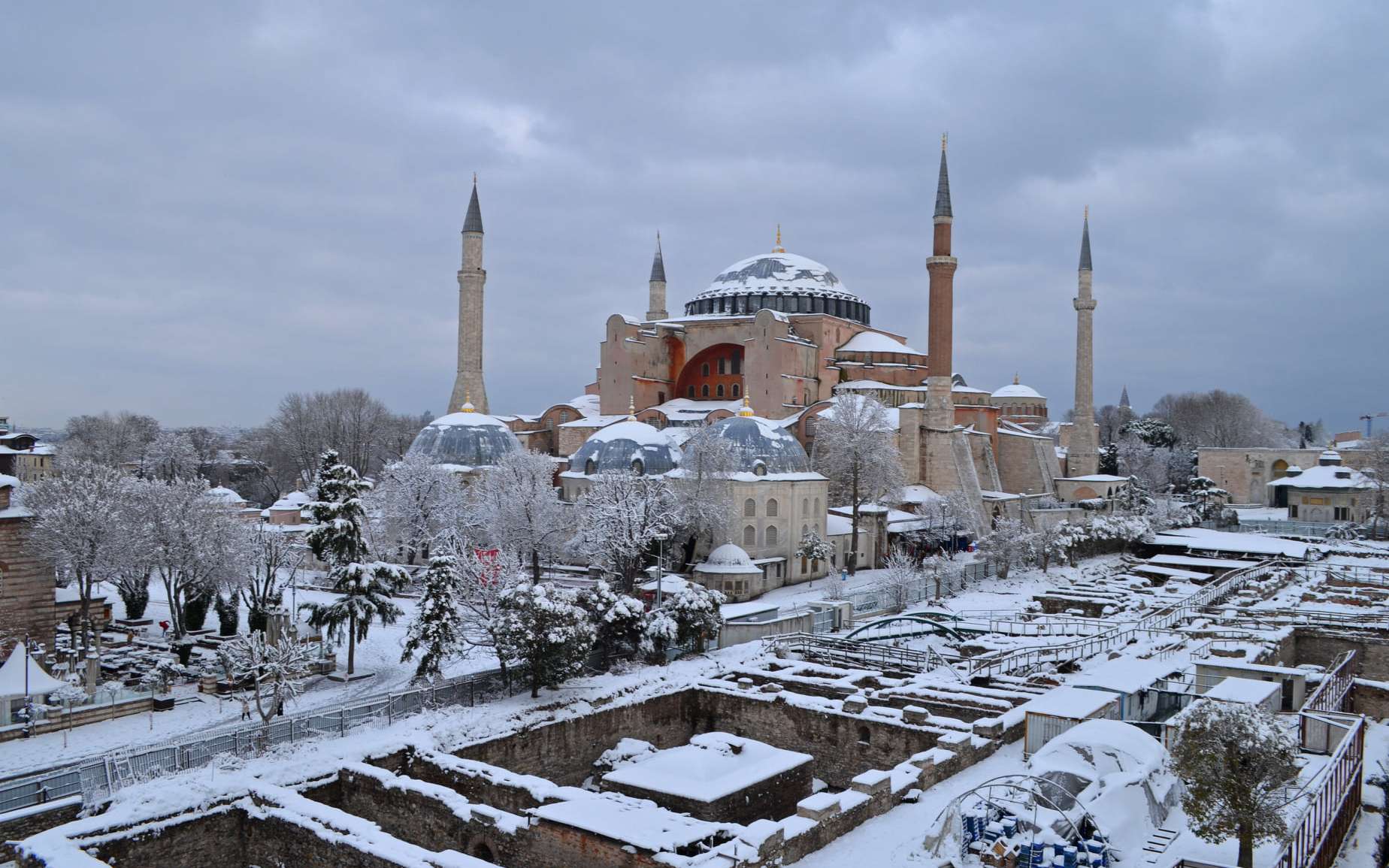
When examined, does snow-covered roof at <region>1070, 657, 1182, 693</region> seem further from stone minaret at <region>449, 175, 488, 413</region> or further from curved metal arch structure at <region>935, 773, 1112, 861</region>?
stone minaret at <region>449, 175, 488, 413</region>

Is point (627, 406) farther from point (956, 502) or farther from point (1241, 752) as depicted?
point (1241, 752)

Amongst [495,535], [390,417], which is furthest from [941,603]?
[390,417]

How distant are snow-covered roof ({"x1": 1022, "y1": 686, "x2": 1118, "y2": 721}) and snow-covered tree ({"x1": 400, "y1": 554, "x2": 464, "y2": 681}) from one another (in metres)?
8.28

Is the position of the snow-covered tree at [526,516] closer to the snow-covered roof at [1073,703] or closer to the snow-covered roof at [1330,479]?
the snow-covered roof at [1073,703]

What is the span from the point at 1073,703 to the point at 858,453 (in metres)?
17.5

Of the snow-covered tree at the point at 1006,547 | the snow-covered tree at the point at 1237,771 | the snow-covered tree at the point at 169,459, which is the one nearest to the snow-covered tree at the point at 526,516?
the snow-covered tree at the point at 1006,547

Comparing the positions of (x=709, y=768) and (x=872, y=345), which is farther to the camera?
(x=872, y=345)

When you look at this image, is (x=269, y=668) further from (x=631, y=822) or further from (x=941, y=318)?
(x=941, y=318)

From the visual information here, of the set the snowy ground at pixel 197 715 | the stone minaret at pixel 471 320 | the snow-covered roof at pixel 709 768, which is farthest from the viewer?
the stone minaret at pixel 471 320

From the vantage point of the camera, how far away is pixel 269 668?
497 inches

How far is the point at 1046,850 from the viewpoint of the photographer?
25.6 ft

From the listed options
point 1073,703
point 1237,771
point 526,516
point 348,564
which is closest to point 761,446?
point 526,516

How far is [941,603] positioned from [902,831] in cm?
1418

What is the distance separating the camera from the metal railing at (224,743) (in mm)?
10070
